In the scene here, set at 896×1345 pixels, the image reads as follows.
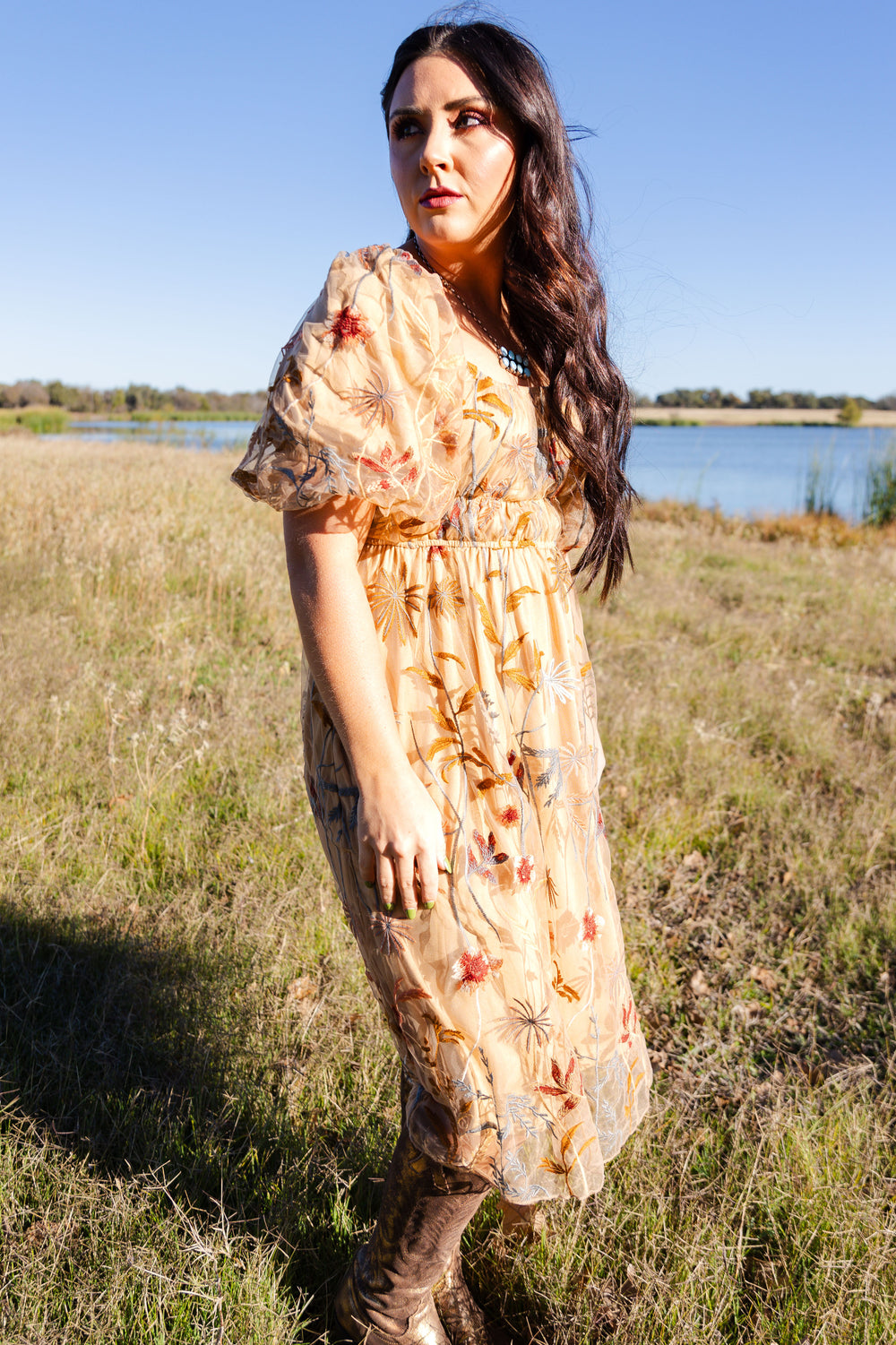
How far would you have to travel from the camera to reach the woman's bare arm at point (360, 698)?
44.4 inches

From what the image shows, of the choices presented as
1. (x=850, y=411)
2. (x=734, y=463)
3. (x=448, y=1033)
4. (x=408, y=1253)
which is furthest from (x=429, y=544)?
(x=734, y=463)

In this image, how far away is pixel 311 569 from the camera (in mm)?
1143

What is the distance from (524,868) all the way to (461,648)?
13.4 inches

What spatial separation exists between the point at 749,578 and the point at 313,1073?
276 inches

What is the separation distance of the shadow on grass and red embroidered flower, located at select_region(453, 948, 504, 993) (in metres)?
0.77

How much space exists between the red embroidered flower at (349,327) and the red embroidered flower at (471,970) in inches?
33.2

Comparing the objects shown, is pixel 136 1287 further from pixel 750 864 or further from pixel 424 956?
pixel 750 864

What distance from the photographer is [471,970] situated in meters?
1.20

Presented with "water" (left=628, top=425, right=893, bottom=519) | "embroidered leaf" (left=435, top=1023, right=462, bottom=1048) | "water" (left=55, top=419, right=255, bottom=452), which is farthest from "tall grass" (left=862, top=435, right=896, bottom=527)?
"embroidered leaf" (left=435, top=1023, right=462, bottom=1048)

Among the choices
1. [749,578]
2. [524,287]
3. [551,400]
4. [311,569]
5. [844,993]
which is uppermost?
[524,287]

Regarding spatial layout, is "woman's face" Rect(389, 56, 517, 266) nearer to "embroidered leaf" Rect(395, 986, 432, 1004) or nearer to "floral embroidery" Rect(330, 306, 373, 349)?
"floral embroidery" Rect(330, 306, 373, 349)

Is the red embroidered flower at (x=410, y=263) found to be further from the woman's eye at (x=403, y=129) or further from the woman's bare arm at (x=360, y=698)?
the woman's bare arm at (x=360, y=698)

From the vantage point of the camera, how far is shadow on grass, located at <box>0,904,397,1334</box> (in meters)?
1.79

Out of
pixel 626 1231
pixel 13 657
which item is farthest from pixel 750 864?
pixel 13 657
